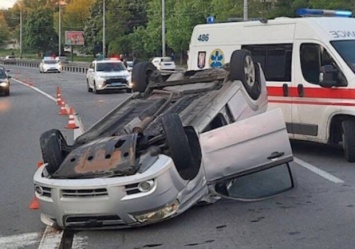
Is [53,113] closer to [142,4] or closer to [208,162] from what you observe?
[208,162]

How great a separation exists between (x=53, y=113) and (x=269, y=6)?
33.6m

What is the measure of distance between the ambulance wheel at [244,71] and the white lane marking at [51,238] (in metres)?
3.04

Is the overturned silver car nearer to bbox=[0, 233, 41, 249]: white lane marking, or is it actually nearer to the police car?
bbox=[0, 233, 41, 249]: white lane marking

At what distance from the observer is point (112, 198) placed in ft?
21.4

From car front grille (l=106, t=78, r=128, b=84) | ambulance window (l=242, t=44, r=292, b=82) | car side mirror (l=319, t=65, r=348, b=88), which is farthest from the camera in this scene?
car front grille (l=106, t=78, r=128, b=84)

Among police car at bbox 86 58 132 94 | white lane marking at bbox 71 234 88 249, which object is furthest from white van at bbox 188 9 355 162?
police car at bbox 86 58 132 94

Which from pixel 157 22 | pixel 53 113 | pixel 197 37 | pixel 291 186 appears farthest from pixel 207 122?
pixel 157 22

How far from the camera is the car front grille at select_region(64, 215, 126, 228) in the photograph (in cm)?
670

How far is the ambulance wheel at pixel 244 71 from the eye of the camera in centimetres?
872

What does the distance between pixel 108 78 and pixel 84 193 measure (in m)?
26.1

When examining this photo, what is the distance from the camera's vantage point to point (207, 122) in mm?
7801

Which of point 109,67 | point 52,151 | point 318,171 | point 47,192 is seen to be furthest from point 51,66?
point 47,192

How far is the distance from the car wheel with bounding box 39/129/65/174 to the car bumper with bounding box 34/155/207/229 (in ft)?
0.80

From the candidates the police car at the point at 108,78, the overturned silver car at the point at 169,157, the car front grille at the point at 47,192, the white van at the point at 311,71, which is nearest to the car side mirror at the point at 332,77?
the white van at the point at 311,71
